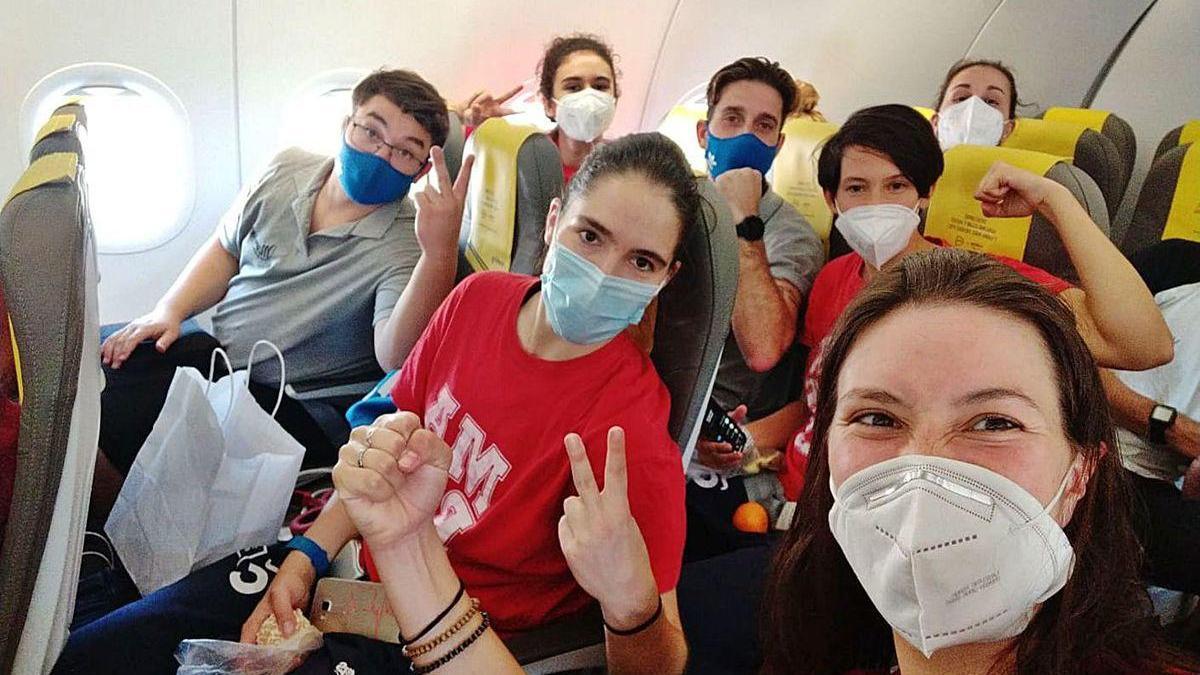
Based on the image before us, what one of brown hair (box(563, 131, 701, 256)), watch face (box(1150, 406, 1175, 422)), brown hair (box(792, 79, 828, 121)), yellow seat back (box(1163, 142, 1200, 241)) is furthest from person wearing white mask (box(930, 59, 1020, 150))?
brown hair (box(563, 131, 701, 256))

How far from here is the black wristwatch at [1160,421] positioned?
7.39 ft

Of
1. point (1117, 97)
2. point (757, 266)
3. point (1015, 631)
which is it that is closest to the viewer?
point (1015, 631)

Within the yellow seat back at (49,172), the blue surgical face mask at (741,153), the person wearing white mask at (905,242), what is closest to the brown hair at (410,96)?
the blue surgical face mask at (741,153)

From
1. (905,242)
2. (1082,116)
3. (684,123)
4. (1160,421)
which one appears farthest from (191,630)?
(1082,116)

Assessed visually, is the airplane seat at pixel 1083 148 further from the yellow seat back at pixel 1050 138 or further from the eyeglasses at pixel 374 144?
the eyeglasses at pixel 374 144

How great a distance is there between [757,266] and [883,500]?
57.2 inches

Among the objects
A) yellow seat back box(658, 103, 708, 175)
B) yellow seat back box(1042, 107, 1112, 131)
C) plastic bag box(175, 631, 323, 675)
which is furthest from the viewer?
yellow seat back box(658, 103, 708, 175)

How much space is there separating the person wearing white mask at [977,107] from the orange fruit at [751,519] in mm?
2115

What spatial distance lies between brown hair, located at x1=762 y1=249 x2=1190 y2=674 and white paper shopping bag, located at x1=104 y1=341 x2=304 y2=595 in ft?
3.59

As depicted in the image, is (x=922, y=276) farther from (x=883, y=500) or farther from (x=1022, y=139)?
(x=1022, y=139)

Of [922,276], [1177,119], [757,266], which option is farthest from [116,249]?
[1177,119]

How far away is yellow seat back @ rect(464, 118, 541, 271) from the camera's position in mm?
2635

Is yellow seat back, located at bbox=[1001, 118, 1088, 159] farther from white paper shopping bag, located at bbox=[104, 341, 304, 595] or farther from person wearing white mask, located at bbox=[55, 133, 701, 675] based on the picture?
white paper shopping bag, located at bbox=[104, 341, 304, 595]

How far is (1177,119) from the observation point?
5.10 metres
